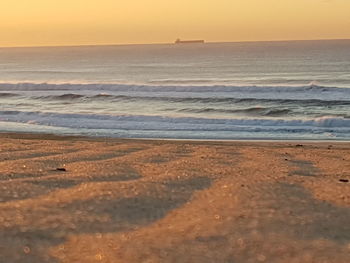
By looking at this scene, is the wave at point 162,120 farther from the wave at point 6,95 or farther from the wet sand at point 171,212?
the wet sand at point 171,212

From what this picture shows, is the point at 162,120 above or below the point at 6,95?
above

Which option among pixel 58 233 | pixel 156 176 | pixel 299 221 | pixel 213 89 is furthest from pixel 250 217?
pixel 213 89

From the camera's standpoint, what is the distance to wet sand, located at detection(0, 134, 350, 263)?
4.99 m

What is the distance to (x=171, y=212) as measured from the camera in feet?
20.9

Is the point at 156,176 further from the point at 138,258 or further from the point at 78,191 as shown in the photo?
the point at 138,258

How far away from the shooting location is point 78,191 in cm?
719

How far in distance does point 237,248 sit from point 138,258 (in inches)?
36.2

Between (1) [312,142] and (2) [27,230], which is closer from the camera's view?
(2) [27,230]

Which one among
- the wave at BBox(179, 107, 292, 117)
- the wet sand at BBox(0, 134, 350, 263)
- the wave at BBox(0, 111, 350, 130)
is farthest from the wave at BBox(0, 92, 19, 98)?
the wet sand at BBox(0, 134, 350, 263)

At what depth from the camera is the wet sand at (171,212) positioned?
16.4 feet

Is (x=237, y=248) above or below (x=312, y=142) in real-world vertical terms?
above

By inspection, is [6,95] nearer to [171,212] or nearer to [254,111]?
[254,111]

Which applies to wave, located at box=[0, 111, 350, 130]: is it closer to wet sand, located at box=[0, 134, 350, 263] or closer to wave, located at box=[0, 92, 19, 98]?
wave, located at box=[0, 92, 19, 98]

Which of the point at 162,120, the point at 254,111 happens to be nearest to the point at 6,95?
the point at 162,120
